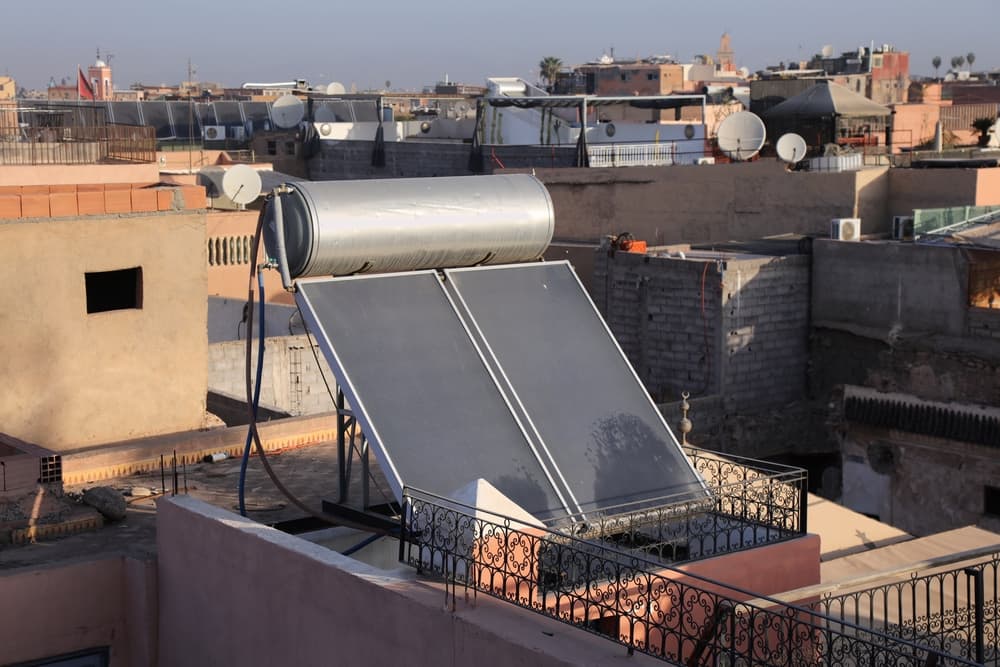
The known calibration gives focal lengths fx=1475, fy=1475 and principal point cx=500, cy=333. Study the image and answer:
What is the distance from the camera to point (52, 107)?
22.2 m

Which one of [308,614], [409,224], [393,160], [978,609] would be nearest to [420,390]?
[409,224]

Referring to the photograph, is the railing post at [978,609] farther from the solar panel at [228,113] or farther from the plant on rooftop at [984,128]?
the solar panel at [228,113]

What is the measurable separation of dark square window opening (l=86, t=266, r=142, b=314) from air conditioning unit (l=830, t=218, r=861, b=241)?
14.3 metres

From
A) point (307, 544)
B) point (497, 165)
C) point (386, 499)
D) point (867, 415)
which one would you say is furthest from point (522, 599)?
point (497, 165)

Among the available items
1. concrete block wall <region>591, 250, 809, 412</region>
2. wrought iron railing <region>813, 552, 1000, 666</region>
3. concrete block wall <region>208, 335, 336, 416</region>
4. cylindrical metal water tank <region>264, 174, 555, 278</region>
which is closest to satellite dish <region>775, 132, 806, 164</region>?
concrete block wall <region>591, 250, 809, 412</region>

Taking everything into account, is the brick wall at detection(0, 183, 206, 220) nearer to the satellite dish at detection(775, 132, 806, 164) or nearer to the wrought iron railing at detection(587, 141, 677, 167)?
the satellite dish at detection(775, 132, 806, 164)

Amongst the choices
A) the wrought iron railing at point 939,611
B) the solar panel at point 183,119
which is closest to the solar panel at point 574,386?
the wrought iron railing at point 939,611

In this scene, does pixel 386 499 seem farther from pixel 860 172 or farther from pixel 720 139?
pixel 720 139

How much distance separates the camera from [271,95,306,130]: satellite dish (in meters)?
50.8

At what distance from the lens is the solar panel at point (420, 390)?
28.9 ft

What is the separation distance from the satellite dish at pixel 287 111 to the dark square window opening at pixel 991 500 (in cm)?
3431

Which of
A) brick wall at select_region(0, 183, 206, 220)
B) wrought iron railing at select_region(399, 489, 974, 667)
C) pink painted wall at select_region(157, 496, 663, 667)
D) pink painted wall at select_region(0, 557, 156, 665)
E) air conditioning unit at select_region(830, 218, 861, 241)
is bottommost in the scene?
pink painted wall at select_region(0, 557, 156, 665)

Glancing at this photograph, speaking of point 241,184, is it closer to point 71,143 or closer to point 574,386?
point 71,143

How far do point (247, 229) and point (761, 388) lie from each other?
10.4 metres
